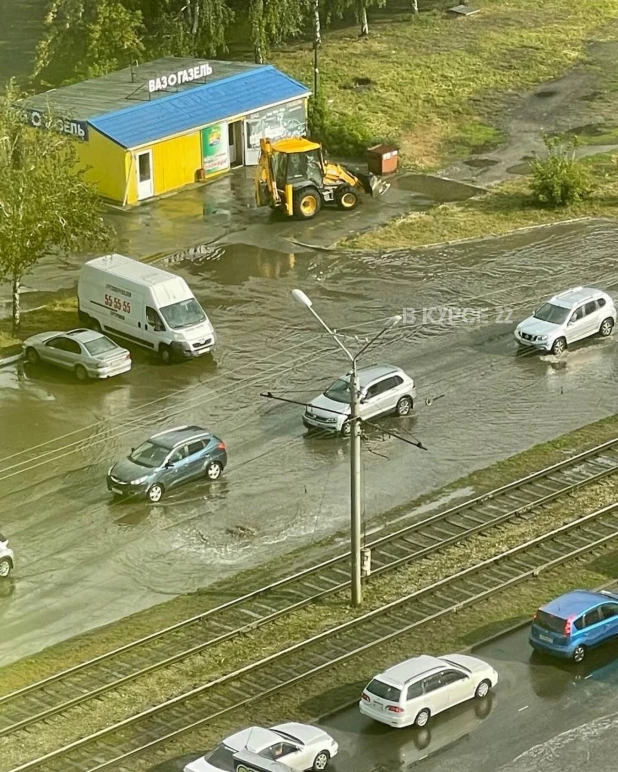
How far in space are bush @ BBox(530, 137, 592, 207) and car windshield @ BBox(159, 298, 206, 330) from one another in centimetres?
1618

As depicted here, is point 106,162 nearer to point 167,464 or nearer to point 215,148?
point 215,148

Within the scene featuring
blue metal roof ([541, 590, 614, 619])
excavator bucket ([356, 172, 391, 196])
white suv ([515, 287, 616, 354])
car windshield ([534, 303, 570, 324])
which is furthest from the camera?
excavator bucket ([356, 172, 391, 196])

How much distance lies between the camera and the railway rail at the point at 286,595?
2614cm

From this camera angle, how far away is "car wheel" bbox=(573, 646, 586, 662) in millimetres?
26312

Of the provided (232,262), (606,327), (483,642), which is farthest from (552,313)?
A: (483,642)

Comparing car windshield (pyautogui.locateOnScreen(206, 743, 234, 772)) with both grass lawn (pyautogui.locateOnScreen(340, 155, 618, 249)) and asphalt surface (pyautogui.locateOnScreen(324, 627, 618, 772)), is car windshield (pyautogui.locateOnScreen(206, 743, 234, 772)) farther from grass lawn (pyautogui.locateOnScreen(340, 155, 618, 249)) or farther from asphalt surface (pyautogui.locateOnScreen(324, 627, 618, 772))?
grass lawn (pyautogui.locateOnScreen(340, 155, 618, 249))

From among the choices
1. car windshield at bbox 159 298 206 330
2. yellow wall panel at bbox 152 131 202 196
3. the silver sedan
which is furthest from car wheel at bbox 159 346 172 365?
yellow wall panel at bbox 152 131 202 196

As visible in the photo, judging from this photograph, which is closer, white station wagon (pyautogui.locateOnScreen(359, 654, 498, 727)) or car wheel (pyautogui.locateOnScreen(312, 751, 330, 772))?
car wheel (pyautogui.locateOnScreen(312, 751, 330, 772))

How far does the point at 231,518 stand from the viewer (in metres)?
32.3

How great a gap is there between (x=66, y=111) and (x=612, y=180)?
19649 mm

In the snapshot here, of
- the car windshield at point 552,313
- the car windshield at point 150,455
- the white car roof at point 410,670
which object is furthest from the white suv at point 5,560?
the car windshield at point 552,313

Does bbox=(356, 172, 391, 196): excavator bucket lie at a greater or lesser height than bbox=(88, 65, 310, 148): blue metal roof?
lesser

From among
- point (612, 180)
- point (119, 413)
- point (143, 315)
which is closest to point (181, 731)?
point (119, 413)

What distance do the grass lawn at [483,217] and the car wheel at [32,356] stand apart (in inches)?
487
